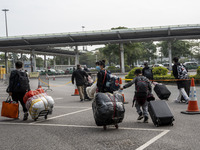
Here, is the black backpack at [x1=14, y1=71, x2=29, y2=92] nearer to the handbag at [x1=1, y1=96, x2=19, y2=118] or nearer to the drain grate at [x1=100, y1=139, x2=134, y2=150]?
the handbag at [x1=1, y1=96, x2=19, y2=118]

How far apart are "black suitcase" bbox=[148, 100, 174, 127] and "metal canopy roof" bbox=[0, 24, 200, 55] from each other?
129ft

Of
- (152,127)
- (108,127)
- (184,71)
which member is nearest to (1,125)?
(108,127)

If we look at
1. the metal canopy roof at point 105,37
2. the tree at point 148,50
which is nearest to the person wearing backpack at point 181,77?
the metal canopy roof at point 105,37

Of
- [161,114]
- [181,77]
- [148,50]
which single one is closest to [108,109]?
[161,114]

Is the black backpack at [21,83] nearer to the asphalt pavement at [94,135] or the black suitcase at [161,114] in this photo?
the asphalt pavement at [94,135]

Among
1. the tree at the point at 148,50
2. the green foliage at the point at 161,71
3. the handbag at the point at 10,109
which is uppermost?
the tree at the point at 148,50

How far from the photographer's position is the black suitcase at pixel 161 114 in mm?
6484

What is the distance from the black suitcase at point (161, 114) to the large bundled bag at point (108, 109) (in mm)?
934

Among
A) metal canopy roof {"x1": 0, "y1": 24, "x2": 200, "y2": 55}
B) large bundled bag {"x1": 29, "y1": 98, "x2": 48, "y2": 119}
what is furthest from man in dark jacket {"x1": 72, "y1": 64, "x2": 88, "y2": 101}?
metal canopy roof {"x1": 0, "y1": 24, "x2": 200, "y2": 55}

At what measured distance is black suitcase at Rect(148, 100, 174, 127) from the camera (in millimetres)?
6484

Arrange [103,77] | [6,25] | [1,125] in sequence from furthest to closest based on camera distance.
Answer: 1. [6,25]
2. [1,125]
3. [103,77]

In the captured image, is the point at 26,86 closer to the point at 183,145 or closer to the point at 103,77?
the point at 103,77

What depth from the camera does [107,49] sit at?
2463 inches

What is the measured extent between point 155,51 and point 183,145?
8558 centimetres
